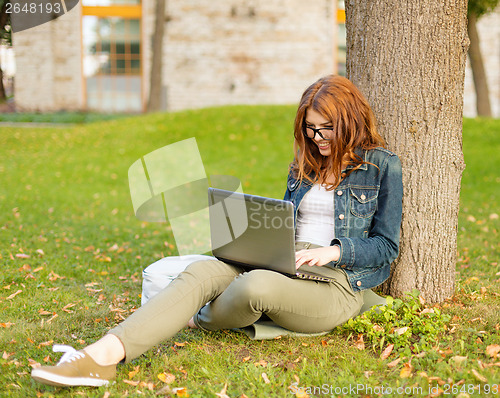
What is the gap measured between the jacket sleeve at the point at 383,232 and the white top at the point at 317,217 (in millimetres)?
157

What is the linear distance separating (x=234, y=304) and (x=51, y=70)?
56.7ft

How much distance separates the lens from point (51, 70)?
17.8 metres

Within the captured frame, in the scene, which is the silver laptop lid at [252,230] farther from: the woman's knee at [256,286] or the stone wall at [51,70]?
the stone wall at [51,70]

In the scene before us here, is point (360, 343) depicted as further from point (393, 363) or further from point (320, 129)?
point (320, 129)

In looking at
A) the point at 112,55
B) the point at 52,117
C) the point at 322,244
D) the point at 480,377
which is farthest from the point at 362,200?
the point at 112,55

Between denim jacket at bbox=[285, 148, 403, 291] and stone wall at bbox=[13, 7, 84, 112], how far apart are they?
659 inches

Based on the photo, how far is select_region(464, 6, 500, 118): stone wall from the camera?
57.3 feet

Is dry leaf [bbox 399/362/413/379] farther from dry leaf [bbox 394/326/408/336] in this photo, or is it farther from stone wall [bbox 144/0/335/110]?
stone wall [bbox 144/0/335/110]

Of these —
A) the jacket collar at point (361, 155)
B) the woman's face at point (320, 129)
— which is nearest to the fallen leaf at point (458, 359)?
the jacket collar at point (361, 155)

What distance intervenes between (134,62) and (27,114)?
155 inches

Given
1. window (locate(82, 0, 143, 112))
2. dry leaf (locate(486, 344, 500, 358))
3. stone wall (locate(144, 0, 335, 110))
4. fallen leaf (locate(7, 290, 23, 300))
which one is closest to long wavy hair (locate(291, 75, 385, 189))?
dry leaf (locate(486, 344, 500, 358))

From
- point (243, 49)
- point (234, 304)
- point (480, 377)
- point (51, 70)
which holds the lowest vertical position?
point (480, 377)

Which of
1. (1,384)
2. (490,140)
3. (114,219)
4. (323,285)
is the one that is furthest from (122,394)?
(490,140)

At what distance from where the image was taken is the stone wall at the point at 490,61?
17453 millimetres
